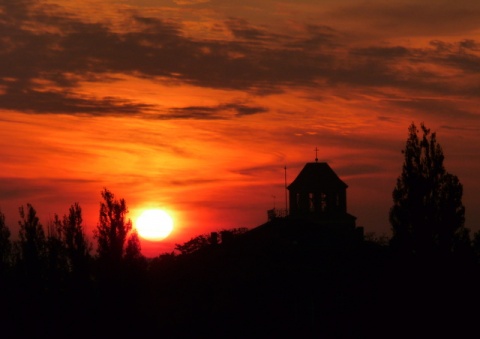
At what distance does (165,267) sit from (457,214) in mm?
28351

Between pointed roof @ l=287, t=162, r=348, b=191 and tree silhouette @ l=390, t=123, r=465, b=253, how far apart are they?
54231 mm

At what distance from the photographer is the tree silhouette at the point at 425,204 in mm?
36562

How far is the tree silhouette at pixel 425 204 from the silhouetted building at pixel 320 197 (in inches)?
1990

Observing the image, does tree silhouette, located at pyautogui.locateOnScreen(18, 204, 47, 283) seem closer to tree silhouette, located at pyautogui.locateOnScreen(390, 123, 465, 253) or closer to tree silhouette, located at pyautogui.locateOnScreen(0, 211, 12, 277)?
tree silhouette, located at pyautogui.locateOnScreen(0, 211, 12, 277)

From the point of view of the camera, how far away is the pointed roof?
93312mm

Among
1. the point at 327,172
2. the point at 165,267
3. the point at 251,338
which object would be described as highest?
Result: the point at 327,172

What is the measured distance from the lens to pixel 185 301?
5581cm

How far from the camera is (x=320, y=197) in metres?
92.2

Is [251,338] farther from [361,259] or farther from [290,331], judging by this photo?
[361,259]

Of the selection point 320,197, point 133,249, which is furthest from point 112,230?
point 320,197

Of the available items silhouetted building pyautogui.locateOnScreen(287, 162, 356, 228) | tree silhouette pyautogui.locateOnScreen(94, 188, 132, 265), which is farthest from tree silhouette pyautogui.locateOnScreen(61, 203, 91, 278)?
silhouetted building pyautogui.locateOnScreen(287, 162, 356, 228)

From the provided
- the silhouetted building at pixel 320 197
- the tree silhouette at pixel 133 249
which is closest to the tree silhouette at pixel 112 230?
the tree silhouette at pixel 133 249

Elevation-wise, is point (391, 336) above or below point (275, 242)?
below

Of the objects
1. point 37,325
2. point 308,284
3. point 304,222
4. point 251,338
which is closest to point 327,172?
point 304,222
